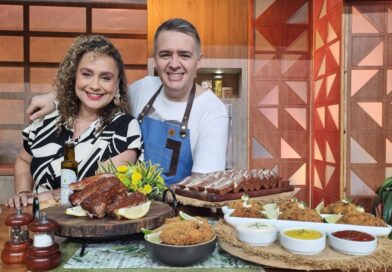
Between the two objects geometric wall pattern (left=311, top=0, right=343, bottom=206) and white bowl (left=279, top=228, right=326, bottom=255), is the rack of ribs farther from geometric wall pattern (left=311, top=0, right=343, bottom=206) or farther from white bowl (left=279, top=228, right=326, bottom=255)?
geometric wall pattern (left=311, top=0, right=343, bottom=206)

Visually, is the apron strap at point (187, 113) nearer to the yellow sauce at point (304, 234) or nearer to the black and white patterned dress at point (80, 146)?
the black and white patterned dress at point (80, 146)

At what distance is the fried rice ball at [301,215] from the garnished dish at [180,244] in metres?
0.29

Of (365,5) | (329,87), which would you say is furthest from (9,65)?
(365,5)

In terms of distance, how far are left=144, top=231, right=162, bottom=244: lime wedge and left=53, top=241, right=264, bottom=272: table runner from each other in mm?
60

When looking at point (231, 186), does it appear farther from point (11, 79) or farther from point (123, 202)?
point (11, 79)

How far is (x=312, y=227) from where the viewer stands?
110 cm

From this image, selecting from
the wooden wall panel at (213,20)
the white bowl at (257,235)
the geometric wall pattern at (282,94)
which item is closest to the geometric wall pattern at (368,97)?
the geometric wall pattern at (282,94)

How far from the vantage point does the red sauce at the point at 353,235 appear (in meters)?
0.99

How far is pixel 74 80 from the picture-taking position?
203 cm

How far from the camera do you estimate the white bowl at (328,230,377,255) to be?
3.17 ft

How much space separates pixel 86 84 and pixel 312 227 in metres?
1.37

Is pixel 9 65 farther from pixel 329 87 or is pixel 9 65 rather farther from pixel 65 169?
pixel 329 87

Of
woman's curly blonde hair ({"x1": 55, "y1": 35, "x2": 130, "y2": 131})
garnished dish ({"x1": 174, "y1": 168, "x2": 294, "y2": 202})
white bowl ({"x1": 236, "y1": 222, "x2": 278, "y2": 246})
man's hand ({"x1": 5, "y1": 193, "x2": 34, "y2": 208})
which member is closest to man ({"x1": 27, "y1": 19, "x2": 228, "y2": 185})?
woman's curly blonde hair ({"x1": 55, "y1": 35, "x2": 130, "y2": 131})

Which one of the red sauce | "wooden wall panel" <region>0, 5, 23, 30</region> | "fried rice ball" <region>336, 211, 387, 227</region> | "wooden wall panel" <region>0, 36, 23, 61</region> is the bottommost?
the red sauce
